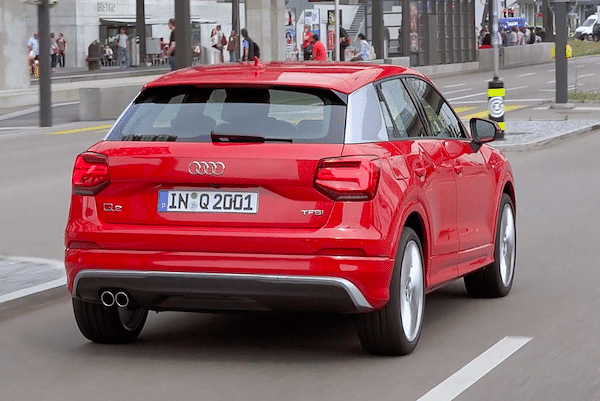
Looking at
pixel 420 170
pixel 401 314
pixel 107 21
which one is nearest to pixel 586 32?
pixel 107 21

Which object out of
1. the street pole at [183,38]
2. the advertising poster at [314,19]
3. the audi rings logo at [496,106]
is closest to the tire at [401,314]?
the audi rings logo at [496,106]

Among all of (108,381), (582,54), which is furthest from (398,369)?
(582,54)

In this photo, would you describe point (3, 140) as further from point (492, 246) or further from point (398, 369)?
point (398, 369)

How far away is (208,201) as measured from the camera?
261 inches

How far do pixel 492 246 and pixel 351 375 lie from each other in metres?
2.35

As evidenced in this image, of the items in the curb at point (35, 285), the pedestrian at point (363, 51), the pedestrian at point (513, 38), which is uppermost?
the pedestrian at point (513, 38)

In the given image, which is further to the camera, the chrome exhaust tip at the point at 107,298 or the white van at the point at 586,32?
the white van at the point at 586,32

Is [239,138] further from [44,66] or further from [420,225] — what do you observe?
[44,66]

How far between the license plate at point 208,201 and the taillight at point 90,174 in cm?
31

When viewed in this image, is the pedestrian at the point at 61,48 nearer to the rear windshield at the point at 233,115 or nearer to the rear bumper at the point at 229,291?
the rear windshield at the point at 233,115

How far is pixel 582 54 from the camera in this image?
263ft

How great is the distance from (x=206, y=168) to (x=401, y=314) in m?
1.17

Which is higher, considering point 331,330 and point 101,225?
point 101,225

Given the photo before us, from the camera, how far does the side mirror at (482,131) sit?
8.41 meters
